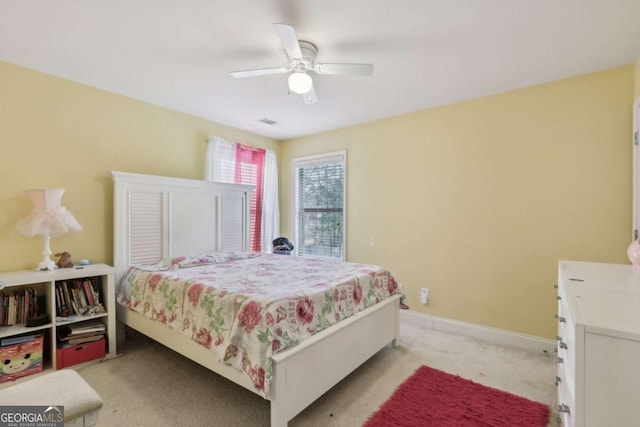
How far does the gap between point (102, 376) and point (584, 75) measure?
4.47 metres

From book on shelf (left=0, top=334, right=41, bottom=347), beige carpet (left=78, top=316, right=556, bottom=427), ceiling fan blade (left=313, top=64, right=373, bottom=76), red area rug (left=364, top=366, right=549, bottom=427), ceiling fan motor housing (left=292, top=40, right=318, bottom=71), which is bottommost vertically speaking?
beige carpet (left=78, top=316, right=556, bottom=427)

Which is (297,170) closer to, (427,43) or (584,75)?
(427,43)

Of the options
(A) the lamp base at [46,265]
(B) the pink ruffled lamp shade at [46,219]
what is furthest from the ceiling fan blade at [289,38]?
(A) the lamp base at [46,265]

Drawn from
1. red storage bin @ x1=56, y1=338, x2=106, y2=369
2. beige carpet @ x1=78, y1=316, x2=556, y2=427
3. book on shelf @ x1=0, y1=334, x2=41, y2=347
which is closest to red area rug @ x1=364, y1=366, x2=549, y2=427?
beige carpet @ x1=78, y1=316, x2=556, y2=427

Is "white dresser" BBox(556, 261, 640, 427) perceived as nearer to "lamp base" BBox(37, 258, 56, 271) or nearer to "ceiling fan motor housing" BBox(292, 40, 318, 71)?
"ceiling fan motor housing" BBox(292, 40, 318, 71)

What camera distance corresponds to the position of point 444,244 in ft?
10.4

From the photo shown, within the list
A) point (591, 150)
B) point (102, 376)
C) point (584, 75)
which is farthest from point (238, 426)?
point (584, 75)

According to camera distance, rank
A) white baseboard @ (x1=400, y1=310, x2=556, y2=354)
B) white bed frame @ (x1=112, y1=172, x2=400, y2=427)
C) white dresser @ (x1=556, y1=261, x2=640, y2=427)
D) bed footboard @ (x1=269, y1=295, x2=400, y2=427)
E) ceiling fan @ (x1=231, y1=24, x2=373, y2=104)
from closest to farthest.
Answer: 1. white dresser @ (x1=556, y1=261, x2=640, y2=427)
2. bed footboard @ (x1=269, y1=295, x2=400, y2=427)
3. white bed frame @ (x1=112, y1=172, x2=400, y2=427)
4. ceiling fan @ (x1=231, y1=24, x2=373, y2=104)
5. white baseboard @ (x1=400, y1=310, x2=556, y2=354)

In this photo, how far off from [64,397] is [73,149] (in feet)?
7.63

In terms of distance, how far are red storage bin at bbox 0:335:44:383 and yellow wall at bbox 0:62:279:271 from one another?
0.64 metres

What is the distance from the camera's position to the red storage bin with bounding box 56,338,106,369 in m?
2.25

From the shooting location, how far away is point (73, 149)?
8.68 ft

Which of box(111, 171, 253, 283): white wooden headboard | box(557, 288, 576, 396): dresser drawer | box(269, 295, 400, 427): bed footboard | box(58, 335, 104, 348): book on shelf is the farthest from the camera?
box(111, 171, 253, 283): white wooden headboard

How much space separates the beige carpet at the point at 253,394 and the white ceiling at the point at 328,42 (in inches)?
93.6
